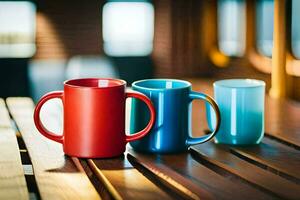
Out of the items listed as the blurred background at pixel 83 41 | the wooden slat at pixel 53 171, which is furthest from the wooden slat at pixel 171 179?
the blurred background at pixel 83 41

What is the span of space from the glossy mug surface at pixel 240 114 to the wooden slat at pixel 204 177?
13cm

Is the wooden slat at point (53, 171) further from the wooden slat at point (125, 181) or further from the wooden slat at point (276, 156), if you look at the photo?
the wooden slat at point (276, 156)

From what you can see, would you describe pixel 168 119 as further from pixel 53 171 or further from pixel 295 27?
pixel 295 27

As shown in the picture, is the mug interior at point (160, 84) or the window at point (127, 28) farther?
the window at point (127, 28)

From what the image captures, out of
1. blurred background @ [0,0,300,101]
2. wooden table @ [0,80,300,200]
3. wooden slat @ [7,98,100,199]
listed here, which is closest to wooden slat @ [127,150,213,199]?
wooden table @ [0,80,300,200]

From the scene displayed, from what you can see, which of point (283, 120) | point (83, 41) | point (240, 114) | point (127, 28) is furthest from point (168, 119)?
point (127, 28)

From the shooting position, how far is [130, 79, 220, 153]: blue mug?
3.90 ft

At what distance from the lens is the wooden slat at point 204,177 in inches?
37.0

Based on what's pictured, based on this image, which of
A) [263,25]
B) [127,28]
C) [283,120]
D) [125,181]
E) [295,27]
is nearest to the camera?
[125,181]

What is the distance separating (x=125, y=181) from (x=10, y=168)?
8.5 inches

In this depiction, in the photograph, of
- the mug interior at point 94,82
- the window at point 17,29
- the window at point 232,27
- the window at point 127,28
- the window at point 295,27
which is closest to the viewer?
the mug interior at point 94,82

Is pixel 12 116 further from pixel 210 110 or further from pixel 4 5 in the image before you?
pixel 4 5

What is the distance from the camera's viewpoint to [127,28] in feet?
17.1

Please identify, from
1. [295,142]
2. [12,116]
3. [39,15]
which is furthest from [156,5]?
[295,142]
